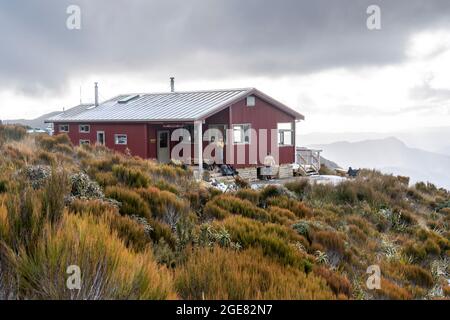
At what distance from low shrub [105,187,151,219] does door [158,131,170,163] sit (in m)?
17.2

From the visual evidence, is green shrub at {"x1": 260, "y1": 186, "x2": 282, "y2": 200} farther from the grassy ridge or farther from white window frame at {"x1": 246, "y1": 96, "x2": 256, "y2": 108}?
white window frame at {"x1": 246, "y1": 96, "x2": 256, "y2": 108}

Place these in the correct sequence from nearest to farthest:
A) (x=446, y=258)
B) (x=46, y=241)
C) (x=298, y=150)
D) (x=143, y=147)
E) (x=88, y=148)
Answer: (x=46, y=241) → (x=446, y=258) → (x=88, y=148) → (x=143, y=147) → (x=298, y=150)

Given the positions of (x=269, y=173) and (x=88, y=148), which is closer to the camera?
(x=88, y=148)

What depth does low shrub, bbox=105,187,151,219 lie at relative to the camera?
6.51 metres

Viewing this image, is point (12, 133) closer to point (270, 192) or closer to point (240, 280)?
→ point (270, 192)

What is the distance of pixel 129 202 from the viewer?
686 centimetres

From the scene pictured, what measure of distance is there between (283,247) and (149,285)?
2.60 meters

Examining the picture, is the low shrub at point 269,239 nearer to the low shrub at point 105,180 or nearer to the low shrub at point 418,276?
the low shrub at point 418,276

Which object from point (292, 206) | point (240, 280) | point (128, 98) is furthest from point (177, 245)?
point (128, 98)

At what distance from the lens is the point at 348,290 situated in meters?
4.78
